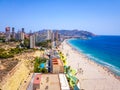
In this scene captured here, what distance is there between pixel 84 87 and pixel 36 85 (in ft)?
25.2

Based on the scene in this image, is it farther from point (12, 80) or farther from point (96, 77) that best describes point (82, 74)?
point (12, 80)

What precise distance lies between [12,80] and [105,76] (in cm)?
1617

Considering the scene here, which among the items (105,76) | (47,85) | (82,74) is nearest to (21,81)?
(47,85)

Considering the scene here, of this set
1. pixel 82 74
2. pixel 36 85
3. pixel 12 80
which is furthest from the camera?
pixel 82 74

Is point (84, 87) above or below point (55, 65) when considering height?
below

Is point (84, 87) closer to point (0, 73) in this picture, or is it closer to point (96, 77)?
point (96, 77)

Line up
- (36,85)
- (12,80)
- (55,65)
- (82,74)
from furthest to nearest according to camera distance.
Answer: (82,74), (55,65), (12,80), (36,85)

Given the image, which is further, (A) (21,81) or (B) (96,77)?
(B) (96,77)

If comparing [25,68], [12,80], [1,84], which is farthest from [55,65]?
[1,84]

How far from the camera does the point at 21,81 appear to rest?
29.4 m

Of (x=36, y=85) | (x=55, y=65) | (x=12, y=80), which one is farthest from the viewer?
(x=55, y=65)

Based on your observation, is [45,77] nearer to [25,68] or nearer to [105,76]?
[25,68]

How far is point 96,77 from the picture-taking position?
34.9m

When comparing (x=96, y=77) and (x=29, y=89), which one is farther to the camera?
(x=96, y=77)
